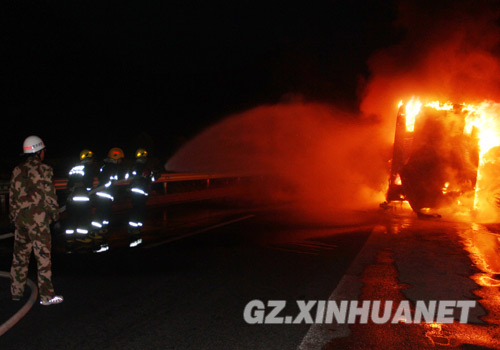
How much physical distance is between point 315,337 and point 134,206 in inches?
224

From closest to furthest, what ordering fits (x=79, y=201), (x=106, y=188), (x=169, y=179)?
(x=79, y=201), (x=106, y=188), (x=169, y=179)

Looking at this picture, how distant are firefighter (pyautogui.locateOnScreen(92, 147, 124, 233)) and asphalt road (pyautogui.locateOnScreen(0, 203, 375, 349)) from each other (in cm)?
51

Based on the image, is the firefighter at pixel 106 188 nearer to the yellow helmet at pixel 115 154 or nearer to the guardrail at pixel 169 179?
the yellow helmet at pixel 115 154

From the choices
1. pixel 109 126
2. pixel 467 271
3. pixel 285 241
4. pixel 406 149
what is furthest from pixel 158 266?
pixel 109 126

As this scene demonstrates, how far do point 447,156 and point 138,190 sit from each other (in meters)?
9.05

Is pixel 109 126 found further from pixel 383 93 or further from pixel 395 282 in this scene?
pixel 395 282

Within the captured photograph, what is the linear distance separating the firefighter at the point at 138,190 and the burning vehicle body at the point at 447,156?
824cm

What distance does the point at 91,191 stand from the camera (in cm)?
803

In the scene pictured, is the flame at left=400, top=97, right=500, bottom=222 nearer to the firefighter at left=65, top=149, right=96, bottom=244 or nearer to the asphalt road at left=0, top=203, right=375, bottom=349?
the asphalt road at left=0, top=203, right=375, bottom=349

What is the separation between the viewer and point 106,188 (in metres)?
8.17

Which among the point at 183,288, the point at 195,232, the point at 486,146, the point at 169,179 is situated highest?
the point at 486,146

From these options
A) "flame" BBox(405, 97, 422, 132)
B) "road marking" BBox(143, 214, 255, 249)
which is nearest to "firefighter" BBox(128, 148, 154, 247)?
"road marking" BBox(143, 214, 255, 249)

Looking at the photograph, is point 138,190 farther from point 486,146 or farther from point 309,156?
point 309,156

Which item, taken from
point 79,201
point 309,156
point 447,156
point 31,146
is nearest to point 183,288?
point 31,146
